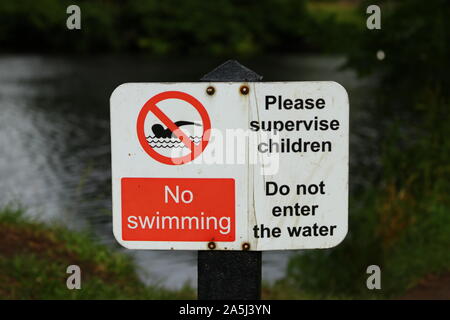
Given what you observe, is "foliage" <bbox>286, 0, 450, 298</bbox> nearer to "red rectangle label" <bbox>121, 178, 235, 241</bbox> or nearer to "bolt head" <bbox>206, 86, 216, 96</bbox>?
"red rectangle label" <bbox>121, 178, 235, 241</bbox>

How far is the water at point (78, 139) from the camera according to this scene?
8.91 metres

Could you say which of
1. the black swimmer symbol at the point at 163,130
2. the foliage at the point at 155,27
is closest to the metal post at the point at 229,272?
the black swimmer symbol at the point at 163,130

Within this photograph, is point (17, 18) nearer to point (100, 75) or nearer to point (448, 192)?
point (100, 75)

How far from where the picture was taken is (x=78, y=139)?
18141 millimetres

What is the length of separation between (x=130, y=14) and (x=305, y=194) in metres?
54.4

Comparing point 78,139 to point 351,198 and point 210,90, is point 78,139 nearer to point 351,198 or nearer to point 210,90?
point 351,198

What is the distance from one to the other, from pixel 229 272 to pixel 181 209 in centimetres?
26

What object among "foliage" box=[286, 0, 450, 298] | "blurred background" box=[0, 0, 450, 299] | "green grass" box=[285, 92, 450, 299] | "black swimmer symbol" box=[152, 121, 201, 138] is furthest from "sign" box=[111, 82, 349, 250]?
"green grass" box=[285, 92, 450, 299]

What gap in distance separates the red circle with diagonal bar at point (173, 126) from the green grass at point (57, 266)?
8.52 feet

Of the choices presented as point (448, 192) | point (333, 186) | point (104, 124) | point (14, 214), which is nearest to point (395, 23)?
point (448, 192)

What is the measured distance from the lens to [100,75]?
1323 inches

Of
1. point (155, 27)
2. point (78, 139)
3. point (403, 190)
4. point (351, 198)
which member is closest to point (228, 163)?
point (403, 190)

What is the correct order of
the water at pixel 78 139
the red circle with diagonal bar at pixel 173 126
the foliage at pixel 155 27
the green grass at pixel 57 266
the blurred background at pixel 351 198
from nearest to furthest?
1. the red circle with diagonal bar at pixel 173 126
2. the green grass at pixel 57 266
3. the blurred background at pixel 351 198
4. the water at pixel 78 139
5. the foliage at pixel 155 27

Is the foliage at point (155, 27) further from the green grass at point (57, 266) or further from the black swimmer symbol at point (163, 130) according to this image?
the black swimmer symbol at point (163, 130)
